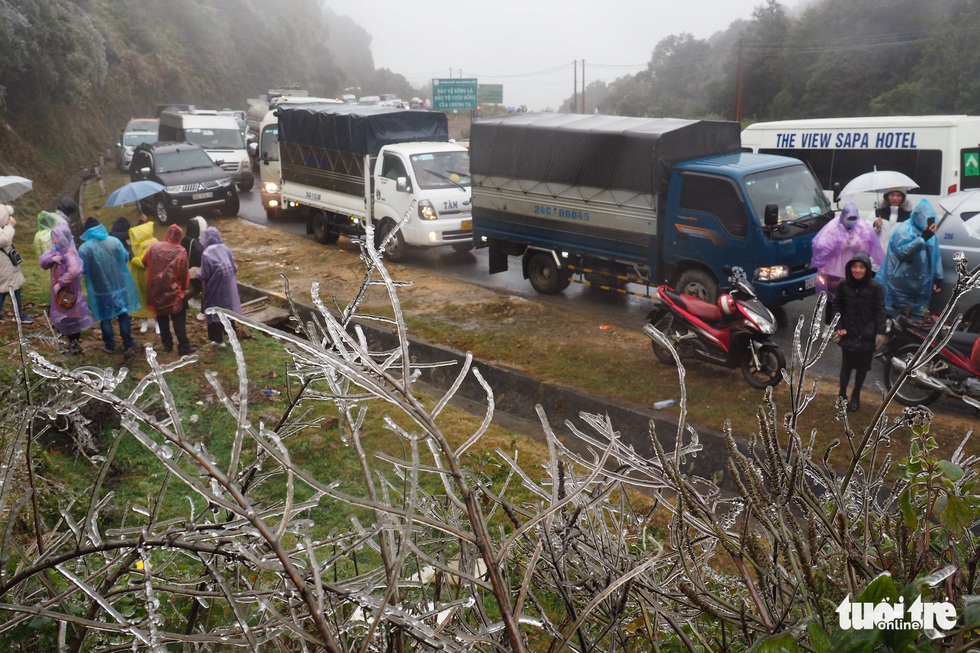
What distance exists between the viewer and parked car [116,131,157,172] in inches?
1046

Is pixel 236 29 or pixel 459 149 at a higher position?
pixel 236 29

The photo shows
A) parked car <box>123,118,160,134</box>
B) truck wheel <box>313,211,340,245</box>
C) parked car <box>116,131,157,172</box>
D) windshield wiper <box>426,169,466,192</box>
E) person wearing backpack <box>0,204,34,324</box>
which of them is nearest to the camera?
person wearing backpack <box>0,204,34,324</box>

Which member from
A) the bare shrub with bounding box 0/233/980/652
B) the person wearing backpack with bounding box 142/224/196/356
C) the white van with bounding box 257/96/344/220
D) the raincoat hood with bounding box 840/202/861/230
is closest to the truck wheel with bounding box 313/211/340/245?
the white van with bounding box 257/96/344/220

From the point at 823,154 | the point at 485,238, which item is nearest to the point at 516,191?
the point at 485,238

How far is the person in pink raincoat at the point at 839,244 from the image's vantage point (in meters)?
9.22

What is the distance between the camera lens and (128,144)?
27406 mm

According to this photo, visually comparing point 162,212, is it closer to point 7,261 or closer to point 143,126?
point 7,261

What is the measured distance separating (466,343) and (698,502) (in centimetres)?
810

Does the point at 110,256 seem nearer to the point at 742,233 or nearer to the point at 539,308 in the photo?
the point at 539,308

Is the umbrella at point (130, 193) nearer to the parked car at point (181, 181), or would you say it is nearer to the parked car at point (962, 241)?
the parked car at point (181, 181)

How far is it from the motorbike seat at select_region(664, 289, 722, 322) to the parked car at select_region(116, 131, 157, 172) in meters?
22.7

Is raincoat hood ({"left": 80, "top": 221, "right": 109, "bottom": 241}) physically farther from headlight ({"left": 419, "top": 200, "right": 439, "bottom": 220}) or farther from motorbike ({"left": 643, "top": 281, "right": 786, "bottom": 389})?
headlight ({"left": 419, "top": 200, "right": 439, "bottom": 220})

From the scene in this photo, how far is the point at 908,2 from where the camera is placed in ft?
116

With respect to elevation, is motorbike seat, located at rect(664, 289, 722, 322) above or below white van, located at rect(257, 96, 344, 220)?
below
